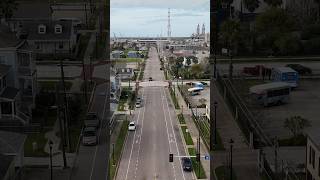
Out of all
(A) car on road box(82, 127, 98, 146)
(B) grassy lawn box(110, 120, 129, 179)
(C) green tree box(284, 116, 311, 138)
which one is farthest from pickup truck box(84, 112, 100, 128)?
(C) green tree box(284, 116, 311, 138)

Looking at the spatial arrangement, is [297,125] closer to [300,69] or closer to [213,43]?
[300,69]

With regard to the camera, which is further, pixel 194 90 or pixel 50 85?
pixel 194 90

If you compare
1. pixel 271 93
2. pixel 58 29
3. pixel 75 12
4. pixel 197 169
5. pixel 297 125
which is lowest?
pixel 197 169

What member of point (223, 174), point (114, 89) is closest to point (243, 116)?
point (223, 174)

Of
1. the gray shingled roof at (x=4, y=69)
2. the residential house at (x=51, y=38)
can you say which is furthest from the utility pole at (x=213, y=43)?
the gray shingled roof at (x=4, y=69)

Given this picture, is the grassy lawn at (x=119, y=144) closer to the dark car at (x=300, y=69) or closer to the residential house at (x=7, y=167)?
the residential house at (x=7, y=167)

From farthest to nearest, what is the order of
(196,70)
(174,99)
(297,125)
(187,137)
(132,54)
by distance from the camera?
1. (196,70)
2. (132,54)
3. (174,99)
4. (187,137)
5. (297,125)
